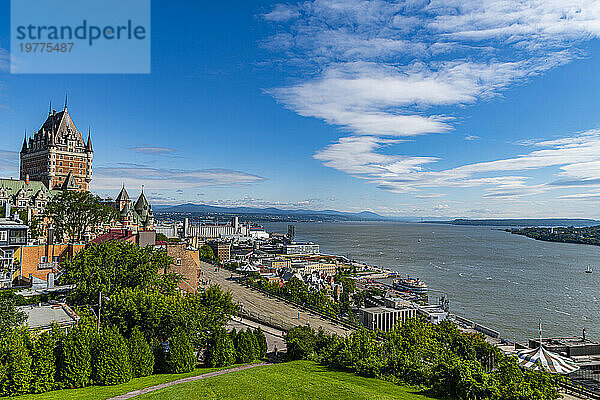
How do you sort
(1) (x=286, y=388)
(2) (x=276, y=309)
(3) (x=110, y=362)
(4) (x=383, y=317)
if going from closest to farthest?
(1) (x=286, y=388) < (3) (x=110, y=362) < (2) (x=276, y=309) < (4) (x=383, y=317)

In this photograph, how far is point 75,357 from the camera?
12.2m

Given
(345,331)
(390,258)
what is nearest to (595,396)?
(345,331)

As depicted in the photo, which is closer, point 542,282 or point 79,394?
point 79,394

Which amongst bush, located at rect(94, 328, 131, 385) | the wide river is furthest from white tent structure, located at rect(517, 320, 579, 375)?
bush, located at rect(94, 328, 131, 385)

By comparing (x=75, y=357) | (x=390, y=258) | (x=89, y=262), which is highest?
(x=89, y=262)

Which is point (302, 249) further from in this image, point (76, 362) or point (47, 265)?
point (76, 362)

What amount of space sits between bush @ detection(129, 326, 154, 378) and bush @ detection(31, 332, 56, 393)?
238cm

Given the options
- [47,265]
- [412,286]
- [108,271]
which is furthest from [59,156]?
[412,286]

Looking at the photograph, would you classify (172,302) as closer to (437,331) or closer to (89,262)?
(89,262)

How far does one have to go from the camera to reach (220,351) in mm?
15898

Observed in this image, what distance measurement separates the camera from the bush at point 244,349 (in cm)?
1659

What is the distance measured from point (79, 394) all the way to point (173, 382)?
2728 millimetres

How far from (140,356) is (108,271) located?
234 inches

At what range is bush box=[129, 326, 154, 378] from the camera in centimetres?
1376
